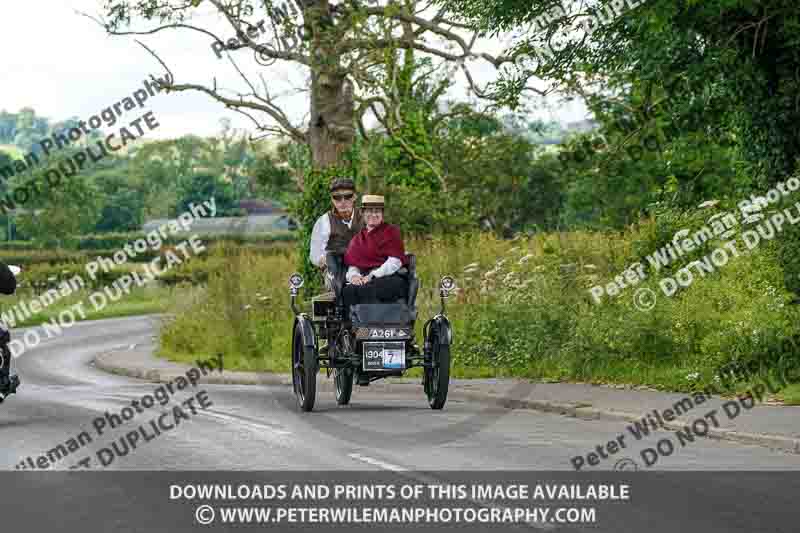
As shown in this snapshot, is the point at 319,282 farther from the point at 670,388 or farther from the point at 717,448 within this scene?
the point at 717,448

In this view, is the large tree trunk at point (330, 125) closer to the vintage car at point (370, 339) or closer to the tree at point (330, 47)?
the tree at point (330, 47)

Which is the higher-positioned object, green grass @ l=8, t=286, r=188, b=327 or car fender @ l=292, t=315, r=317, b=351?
car fender @ l=292, t=315, r=317, b=351

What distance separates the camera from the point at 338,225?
16969 millimetres

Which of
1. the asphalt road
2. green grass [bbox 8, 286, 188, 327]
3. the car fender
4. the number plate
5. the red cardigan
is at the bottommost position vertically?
green grass [bbox 8, 286, 188, 327]

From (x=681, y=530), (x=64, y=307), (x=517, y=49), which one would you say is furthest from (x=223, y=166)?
(x=681, y=530)

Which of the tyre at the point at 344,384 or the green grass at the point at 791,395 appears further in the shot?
the tyre at the point at 344,384

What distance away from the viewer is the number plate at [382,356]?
619 inches

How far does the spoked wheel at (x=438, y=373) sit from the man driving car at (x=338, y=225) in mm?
1669

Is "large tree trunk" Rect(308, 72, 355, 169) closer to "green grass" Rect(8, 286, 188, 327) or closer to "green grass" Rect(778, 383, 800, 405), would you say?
"green grass" Rect(778, 383, 800, 405)

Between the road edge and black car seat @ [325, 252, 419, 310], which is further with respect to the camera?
black car seat @ [325, 252, 419, 310]

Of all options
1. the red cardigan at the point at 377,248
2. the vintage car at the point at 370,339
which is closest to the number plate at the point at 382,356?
the vintage car at the point at 370,339

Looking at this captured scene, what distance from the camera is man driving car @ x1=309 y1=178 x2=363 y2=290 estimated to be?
16.9 meters

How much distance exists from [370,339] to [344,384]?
2.14 meters

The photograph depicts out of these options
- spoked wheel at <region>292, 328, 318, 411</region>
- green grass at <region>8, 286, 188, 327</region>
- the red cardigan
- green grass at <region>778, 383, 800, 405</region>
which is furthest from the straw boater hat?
green grass at <region>8, 286, 188, 327</region>
